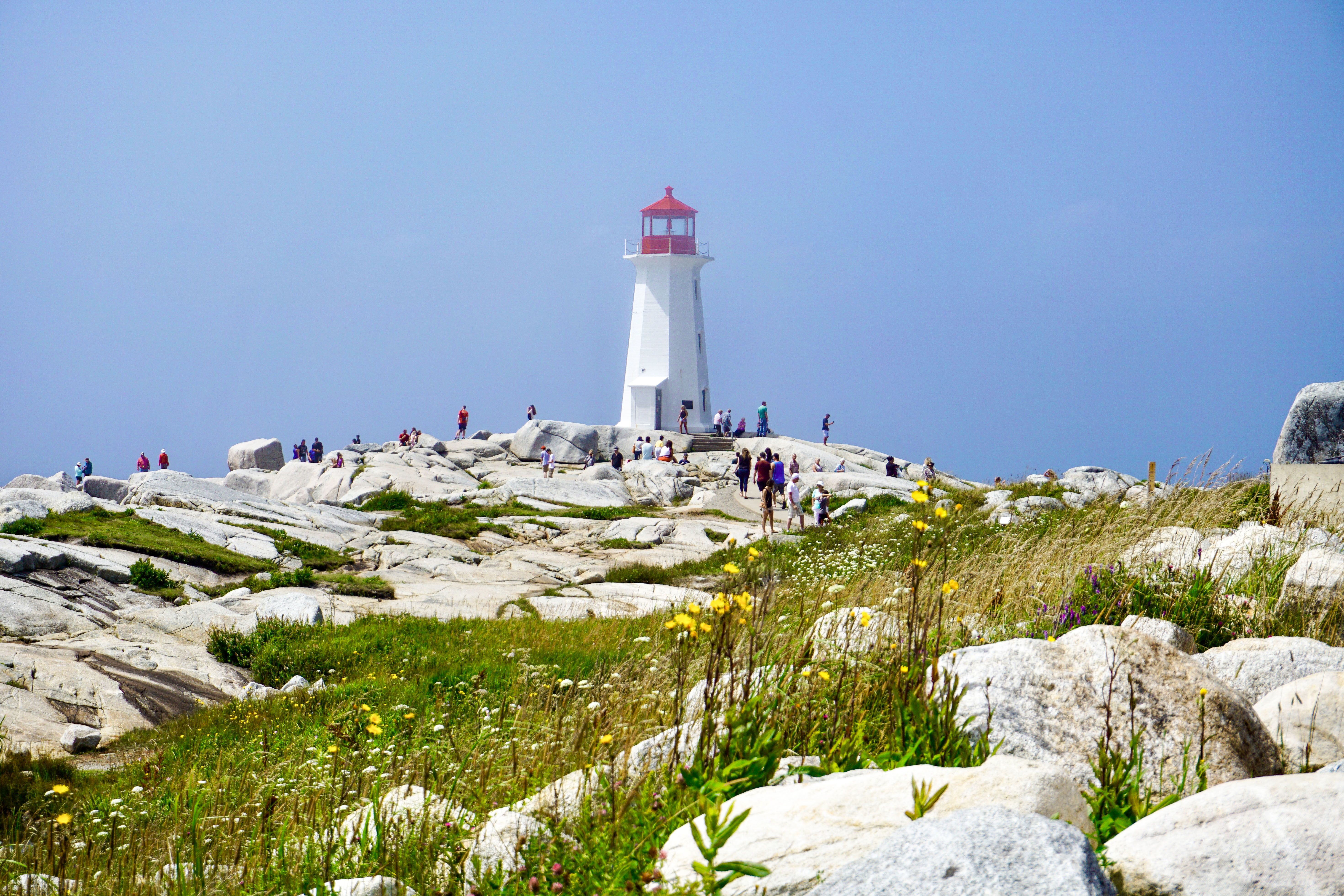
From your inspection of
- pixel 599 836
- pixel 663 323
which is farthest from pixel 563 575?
pixel 663 323

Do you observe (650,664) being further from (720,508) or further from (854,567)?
(720,508)

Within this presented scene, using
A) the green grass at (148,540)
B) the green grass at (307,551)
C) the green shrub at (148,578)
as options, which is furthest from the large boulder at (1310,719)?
the green grass at (307,551)

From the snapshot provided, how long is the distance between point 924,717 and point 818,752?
1.87 feet

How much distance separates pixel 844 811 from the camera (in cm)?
290

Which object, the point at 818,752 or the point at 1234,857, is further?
the point at 818,752

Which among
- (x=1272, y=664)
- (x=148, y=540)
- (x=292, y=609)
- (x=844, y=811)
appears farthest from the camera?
(x=148, y=540)

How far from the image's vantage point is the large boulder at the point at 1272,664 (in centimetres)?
552

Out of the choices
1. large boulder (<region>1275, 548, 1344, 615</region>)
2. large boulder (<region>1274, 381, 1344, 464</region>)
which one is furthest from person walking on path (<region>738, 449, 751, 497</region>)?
large boulder (<region>1275, 548, 1344, 615</region>)

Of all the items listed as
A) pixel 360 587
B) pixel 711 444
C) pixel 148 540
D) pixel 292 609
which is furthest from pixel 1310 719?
pixel 711 444

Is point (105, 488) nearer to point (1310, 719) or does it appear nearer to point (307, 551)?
point (307, 551)

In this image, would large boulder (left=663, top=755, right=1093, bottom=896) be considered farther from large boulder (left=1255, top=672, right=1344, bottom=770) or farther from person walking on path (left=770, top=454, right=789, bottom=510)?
person walking on path (left=770, top=454, right=789, bottom=510)

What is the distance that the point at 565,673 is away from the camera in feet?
26.4

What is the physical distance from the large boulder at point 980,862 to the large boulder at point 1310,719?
2884 mm

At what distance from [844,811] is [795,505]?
2210cm
